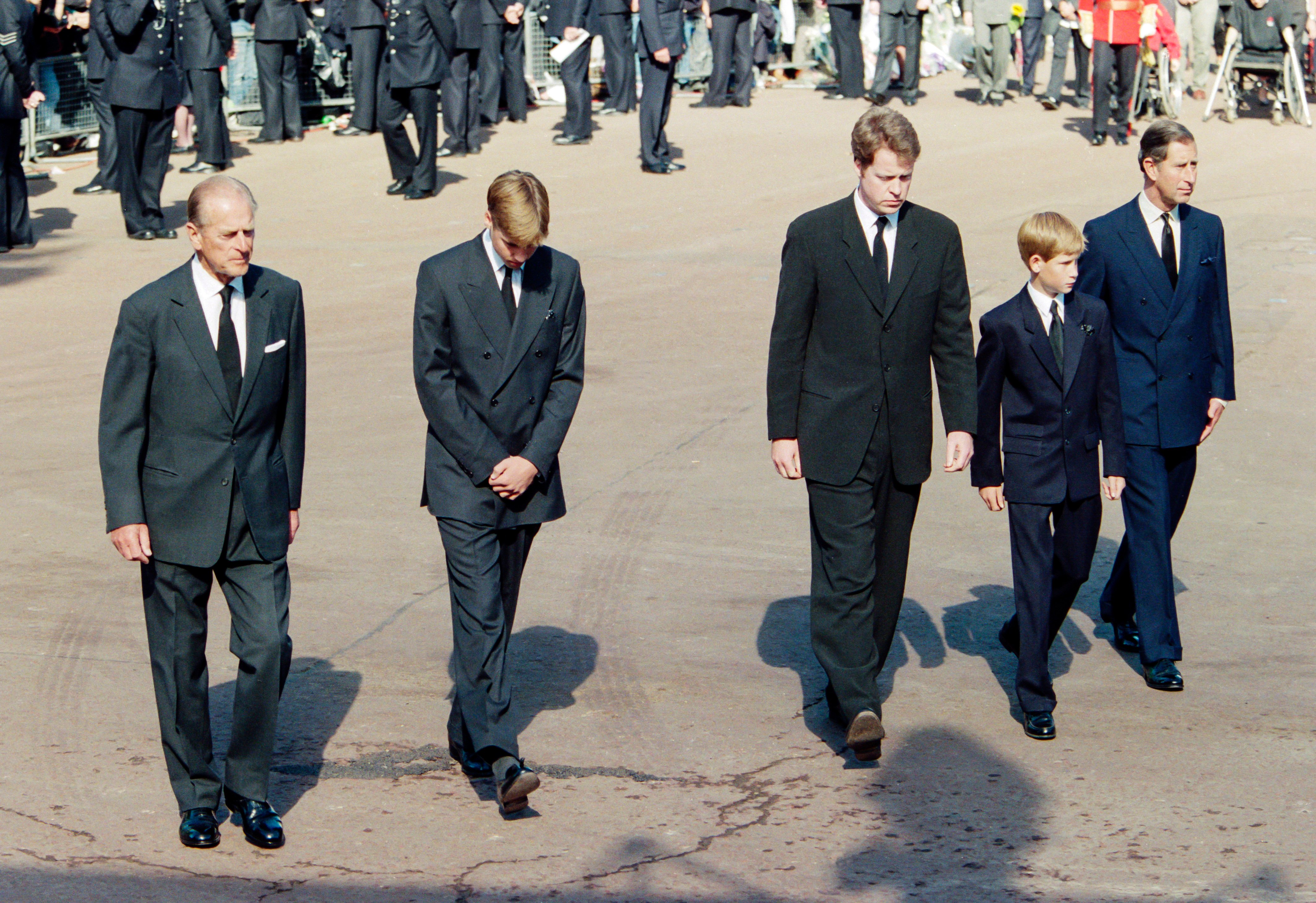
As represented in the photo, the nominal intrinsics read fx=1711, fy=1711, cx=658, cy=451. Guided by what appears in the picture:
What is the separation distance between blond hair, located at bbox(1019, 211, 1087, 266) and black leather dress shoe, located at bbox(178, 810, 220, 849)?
9.69 feet

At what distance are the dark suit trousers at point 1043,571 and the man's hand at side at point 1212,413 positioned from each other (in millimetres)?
566

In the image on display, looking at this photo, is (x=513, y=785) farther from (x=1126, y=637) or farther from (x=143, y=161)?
(x=143, y=161)

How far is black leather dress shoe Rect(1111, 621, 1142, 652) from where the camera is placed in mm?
6242

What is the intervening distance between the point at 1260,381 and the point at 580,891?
6.65 m

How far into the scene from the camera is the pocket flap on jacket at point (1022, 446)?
5457 millimetres

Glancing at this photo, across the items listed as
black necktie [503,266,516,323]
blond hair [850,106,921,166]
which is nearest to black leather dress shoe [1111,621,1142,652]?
blond hair [850,106,921,166]

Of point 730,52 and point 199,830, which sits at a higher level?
point 730,52

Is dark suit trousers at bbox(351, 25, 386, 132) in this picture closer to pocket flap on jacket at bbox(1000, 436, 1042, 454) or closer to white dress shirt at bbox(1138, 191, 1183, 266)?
white dress shirt at bbox(1138, 191, 1183, 266)

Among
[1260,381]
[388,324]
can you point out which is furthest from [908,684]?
[388,324]

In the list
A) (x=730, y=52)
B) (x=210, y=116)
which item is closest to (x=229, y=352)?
(x=210, y=116)

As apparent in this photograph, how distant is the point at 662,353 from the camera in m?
10.5

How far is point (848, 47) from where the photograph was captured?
2077 cm

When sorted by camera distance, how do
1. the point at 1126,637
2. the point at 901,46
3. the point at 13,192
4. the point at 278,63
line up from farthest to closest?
the point at 901,46 → the point at 278,63 → the point at 13,192 → the point at 1126,637

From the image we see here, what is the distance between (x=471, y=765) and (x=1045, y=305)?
2321mm
